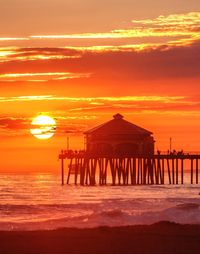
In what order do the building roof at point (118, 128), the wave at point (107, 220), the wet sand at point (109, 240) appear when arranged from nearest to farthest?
1. the wet sand at point (109, 240)
2. the wave at point (107, 220)
3. the building roof at point (118, 128)

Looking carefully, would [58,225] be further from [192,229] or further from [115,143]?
[115,143]

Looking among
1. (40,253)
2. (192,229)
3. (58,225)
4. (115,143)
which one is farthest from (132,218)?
(115,143)

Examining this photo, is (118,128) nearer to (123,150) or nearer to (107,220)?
(123,150)

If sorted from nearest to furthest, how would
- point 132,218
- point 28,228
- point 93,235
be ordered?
point 93,235 → point 28,228 → point 132,218

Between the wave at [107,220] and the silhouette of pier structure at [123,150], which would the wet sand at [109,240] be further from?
the silhouette of pier structure at [123,150]

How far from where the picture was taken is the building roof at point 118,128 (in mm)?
79188

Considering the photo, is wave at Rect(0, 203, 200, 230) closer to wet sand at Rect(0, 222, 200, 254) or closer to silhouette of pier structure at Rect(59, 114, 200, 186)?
wet sand at Rect(0, 222, 200, 254)

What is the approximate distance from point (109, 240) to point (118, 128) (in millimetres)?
55260

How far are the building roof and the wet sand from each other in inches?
1978

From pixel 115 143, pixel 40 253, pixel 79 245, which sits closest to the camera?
pixel 40 253

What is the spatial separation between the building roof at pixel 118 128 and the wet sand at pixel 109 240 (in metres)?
50.2

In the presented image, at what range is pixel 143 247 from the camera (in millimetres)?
22469

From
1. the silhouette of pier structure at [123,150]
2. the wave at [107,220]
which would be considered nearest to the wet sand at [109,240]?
the wave at [107,220]

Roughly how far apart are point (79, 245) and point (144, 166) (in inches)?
2370
